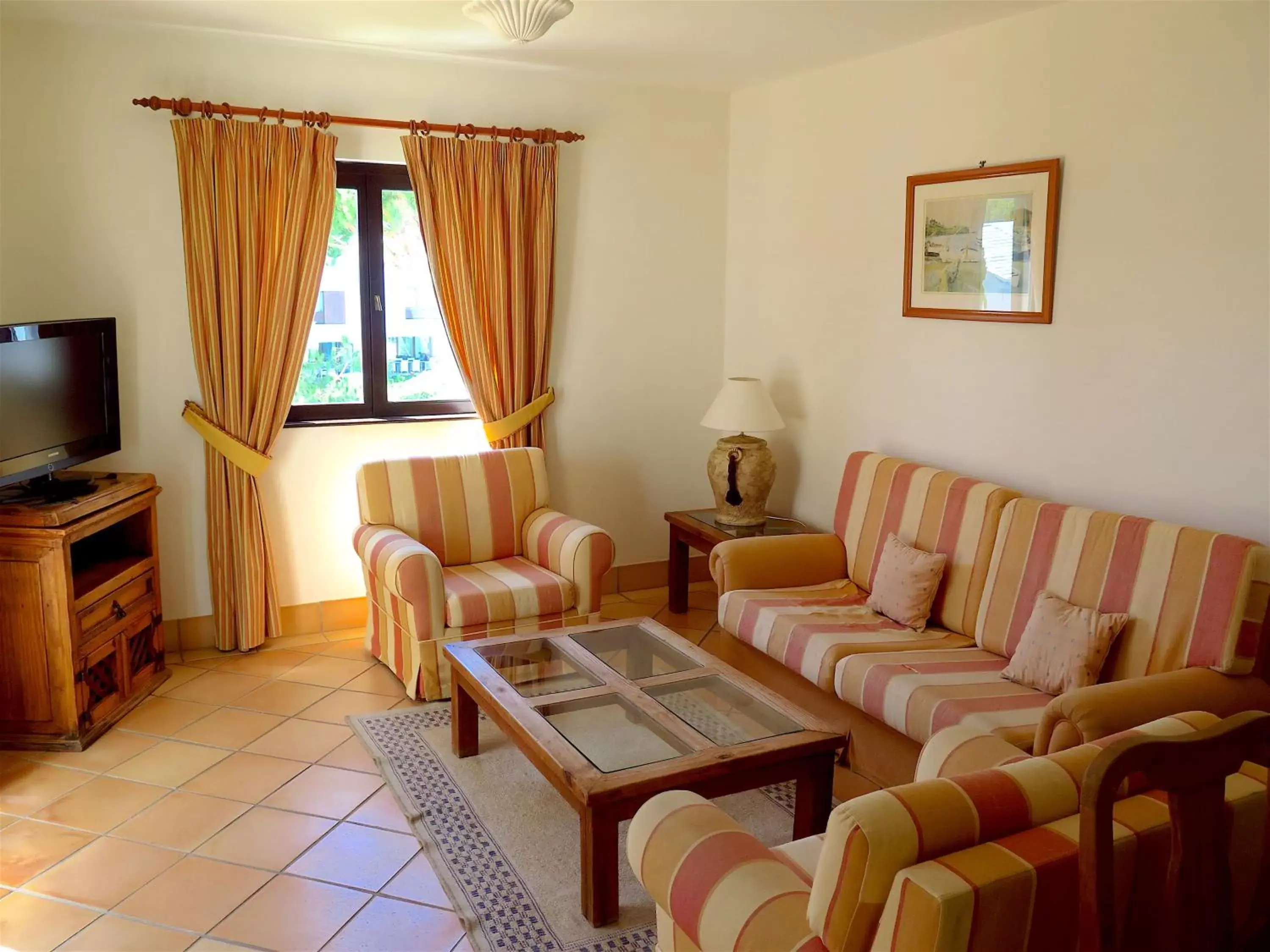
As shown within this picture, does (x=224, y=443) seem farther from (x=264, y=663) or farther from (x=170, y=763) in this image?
(x=170, y=763)

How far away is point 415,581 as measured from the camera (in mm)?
3725

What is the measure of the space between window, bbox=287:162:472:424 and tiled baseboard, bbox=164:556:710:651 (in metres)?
0.85

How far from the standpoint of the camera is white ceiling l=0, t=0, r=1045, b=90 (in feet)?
11.8

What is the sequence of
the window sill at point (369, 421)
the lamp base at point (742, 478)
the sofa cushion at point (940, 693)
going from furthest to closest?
1. the lamp base at point (742, 478)
2. the window sill at point (369, 421)
3. the sofa cushion at point (940, 693)

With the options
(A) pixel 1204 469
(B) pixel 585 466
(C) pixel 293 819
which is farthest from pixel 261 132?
(A) pixel 1204 469

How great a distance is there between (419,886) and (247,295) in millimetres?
2569

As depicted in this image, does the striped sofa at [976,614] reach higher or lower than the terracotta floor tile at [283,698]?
higher

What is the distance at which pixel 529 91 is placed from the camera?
4.68 metres

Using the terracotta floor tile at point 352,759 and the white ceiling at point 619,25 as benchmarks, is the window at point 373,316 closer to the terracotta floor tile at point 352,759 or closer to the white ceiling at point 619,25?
the white ceiling at point 619,25

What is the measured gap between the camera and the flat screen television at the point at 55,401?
3.31m

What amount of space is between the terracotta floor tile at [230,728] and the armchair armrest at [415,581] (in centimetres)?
60

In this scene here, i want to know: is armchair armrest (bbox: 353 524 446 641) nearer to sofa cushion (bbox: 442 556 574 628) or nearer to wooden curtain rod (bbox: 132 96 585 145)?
sofa cushion (bbox: 442 556 574 628)

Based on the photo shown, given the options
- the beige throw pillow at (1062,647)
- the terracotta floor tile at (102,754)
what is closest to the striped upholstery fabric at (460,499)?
the terracotta floor tile at (102,754)

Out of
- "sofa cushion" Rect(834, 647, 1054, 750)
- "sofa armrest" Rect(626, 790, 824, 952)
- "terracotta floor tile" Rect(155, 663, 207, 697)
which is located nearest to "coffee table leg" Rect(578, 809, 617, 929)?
"sofa armrest" Rect(626, 790, 824, 952)
